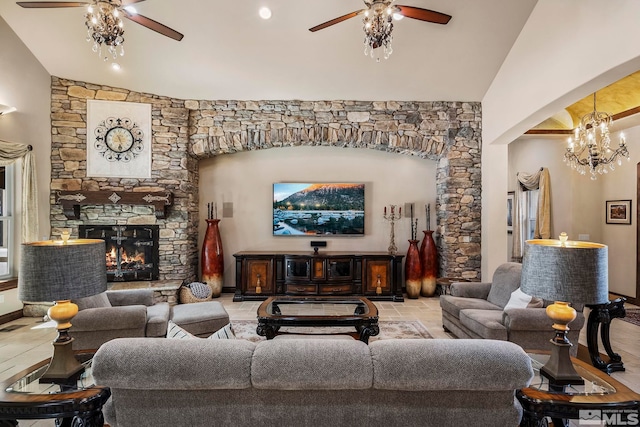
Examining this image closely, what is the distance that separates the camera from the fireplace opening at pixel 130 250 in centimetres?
546

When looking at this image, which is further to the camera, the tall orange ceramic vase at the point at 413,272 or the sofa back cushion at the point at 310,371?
the tall orange ceramic vase at the point at 413,272

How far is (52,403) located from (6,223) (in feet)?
15.6

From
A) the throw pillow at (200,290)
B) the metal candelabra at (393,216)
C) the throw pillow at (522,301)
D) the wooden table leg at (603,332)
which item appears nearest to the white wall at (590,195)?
the metal candelabra at (393,216)

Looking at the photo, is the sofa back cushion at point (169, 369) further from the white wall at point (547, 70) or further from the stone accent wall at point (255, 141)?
the stone accent wall at point (255, 141)

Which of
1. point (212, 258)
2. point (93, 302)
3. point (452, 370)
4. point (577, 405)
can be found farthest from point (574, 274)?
point (212, 258)

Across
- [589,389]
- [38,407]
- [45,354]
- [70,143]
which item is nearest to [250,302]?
[45,354]

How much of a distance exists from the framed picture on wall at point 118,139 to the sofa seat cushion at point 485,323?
202 inches

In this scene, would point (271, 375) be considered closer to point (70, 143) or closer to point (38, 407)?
point (38, 407)

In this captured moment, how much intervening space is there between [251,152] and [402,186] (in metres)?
2.94

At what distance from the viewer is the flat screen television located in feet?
20.3

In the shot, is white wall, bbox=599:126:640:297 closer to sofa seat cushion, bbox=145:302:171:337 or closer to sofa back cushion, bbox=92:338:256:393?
sofa back cushion, bbox=92:338:256:393

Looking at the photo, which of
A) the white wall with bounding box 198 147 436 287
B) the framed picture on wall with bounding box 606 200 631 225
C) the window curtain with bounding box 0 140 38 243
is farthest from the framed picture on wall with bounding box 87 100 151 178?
the framed picture on wall with bounding box 606 200 631 225

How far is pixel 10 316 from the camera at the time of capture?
182 inches

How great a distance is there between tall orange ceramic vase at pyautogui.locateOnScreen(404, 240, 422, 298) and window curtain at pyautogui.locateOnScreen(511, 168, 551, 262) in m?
2.84
